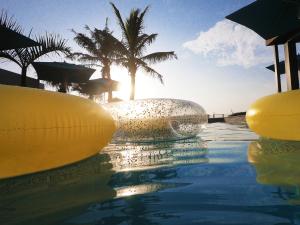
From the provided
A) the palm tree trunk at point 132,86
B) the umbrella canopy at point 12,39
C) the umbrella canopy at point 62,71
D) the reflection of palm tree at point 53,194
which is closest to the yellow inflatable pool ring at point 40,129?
the reflection of palm tree at point 53,194

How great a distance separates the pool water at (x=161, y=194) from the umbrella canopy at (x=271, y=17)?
3947 mm

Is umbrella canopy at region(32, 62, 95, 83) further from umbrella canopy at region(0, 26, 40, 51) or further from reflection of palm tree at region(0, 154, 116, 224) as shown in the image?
reflection of palm tree at region(0, 154, 116, 224)

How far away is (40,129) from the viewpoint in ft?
8.61

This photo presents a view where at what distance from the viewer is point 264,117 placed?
4859 mm

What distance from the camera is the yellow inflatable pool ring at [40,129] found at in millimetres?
2434

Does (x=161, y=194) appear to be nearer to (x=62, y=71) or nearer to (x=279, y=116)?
(x=279, y=116)

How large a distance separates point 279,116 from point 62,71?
10.5 metres

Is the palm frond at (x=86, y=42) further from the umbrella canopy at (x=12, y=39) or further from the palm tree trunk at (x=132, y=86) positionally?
Answer: the umbrella canopy at (x=12, y=39)

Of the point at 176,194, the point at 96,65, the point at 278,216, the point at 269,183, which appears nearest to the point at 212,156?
the point at 269,183

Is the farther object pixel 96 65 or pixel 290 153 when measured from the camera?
pixel 96 65

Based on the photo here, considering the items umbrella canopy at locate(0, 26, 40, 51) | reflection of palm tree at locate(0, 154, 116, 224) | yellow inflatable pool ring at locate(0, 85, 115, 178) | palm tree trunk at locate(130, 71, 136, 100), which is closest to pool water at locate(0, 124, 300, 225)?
reflection of palm tree at locate(0, 154, 116, 224)

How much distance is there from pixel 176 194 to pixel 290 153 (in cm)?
236

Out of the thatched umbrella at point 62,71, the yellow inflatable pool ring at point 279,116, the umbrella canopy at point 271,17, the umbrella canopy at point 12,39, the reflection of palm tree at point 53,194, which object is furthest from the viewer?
the thatched umbrella at point 62,71

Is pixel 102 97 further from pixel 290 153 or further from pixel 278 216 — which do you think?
pixel 278 216
